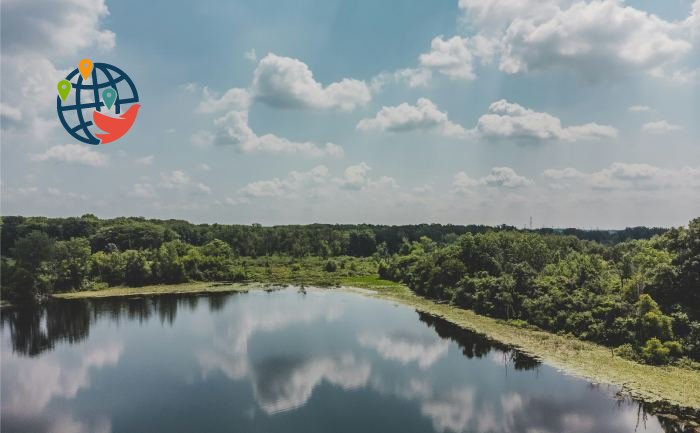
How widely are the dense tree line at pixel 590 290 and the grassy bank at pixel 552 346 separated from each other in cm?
173

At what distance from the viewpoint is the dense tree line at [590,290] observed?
31.0 meters

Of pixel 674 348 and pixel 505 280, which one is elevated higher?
pixel 505 280

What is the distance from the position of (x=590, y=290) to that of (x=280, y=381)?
2777 cm

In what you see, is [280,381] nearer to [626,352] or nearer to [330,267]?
[626,352]

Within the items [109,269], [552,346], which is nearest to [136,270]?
[109,269]

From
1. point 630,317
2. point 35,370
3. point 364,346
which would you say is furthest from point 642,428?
point 35,370

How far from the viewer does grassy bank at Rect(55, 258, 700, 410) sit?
25.1 metres

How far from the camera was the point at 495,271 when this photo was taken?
55.5m

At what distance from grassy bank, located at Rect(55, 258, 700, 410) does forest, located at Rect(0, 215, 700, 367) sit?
5.39ft

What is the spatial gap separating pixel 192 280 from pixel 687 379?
63.6 m

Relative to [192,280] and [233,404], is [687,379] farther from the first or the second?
[192,280]

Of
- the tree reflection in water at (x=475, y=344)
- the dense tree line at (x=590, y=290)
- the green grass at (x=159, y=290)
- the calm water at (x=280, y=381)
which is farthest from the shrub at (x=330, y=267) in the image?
the tree reflection in water at (x=475, y=344)

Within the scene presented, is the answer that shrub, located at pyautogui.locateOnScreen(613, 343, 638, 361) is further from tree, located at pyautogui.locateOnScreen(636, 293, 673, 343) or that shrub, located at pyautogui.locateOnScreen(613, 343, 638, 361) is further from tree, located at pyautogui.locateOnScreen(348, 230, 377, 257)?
tree, located at pyautogui.locateOnScreen(348, 230, 377, 257)

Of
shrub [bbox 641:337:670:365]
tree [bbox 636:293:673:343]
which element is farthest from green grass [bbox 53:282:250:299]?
shrub [bbox 641:337:670:365]
